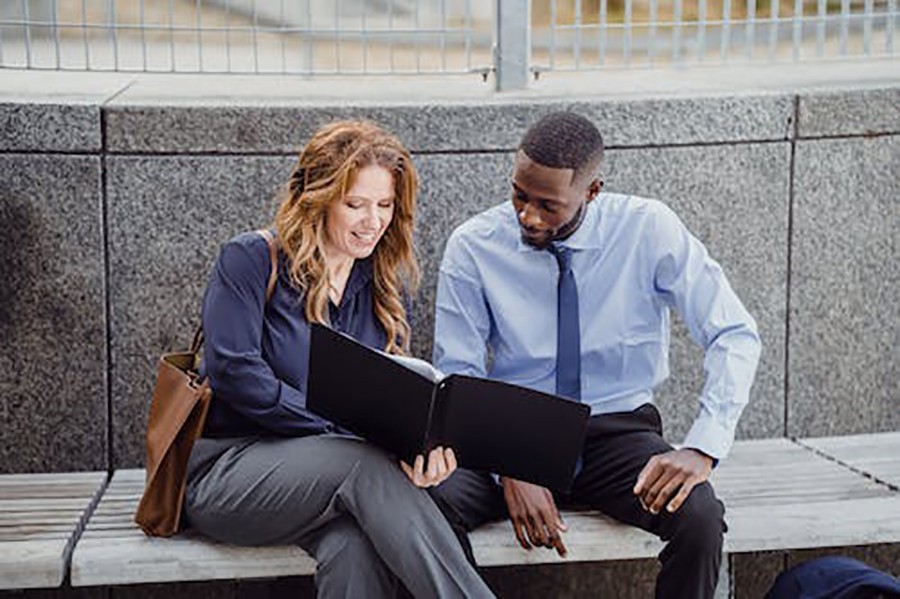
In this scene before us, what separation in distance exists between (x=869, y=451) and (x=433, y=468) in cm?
178

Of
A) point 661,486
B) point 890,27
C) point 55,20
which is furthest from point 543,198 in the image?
point 890,27

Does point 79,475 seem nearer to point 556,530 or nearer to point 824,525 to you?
point 556,530

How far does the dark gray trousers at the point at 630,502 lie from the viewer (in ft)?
15.1

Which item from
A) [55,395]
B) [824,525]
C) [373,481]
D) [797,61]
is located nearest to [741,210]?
[797,61]

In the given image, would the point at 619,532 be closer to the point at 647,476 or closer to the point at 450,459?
the point at 647,476

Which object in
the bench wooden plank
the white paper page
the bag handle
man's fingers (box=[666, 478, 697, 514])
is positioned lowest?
the bench wooden plank

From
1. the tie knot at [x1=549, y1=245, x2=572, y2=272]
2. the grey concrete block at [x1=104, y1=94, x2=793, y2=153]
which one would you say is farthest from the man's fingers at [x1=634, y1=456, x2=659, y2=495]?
the grey concrete block at [x1=104, y1=94, x2=793, y2=153]

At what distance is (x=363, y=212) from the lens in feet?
15.6

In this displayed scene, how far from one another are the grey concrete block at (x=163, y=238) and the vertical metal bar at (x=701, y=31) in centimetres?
152

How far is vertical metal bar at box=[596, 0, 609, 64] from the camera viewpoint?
5.83 m

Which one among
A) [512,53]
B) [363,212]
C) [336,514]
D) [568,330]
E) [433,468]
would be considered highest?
[512,53]

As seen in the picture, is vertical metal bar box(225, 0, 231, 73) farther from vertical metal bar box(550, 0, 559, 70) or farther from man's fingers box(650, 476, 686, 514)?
man's fingers box(650, 476, 686, 514)

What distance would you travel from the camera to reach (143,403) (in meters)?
5.39

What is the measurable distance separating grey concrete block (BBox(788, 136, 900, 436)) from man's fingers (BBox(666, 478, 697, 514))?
3.89ft
